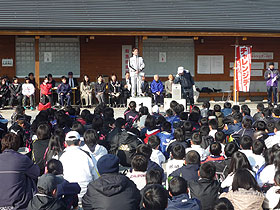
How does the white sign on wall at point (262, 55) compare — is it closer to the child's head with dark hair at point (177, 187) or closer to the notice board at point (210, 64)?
the notice board at point (210, 64)

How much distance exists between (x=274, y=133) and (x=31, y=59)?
11.7 meters

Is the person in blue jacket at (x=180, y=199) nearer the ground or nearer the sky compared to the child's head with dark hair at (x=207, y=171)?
nearer the ground

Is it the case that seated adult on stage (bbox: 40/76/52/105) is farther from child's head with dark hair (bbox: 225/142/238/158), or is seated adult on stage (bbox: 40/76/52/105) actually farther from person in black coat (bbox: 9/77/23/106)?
child's head with dark hair (bbox: 225/142/238/158)

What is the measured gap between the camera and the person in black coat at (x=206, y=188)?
5.20 metres

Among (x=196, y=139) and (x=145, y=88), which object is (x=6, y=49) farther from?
(x=196, y=139)

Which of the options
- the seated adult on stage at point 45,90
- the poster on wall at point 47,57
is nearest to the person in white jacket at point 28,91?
the seated adult on stage at point 45,90

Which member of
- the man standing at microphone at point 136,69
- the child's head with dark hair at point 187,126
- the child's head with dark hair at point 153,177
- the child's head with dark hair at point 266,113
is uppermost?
the man standing at microphone at point 136,69

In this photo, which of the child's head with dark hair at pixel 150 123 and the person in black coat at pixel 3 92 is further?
the person in black coat at pixel 3 92

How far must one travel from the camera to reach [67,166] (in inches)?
236

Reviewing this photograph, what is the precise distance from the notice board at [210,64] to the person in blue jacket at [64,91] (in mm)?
5584

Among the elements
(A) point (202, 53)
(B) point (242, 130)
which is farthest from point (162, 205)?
(A) point (202, 53)

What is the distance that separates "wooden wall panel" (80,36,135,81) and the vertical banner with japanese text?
14.5ft

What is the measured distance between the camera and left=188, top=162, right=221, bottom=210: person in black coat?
520cm

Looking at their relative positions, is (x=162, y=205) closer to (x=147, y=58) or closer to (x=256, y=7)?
(x=147, y=58)
